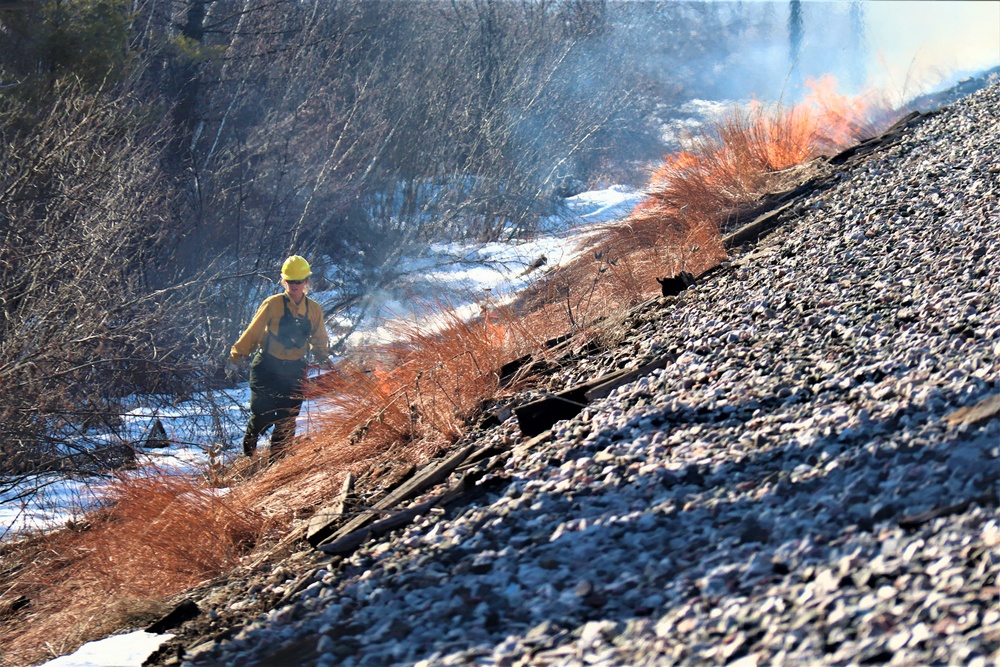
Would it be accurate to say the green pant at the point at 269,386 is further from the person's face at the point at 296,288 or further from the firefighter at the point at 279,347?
the person's face at the point at 296,288

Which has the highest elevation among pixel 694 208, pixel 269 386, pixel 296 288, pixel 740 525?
pixel 296 288

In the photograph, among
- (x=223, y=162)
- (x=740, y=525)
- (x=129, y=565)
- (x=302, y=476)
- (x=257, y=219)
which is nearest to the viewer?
(x=740, y=525)

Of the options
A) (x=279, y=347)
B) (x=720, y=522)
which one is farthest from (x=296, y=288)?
(x=720, y=522)

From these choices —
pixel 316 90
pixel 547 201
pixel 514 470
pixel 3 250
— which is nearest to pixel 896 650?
pixel 514 470

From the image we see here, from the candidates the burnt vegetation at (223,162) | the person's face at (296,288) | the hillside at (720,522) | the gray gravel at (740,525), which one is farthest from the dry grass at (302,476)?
the burnt vegetation at (223,162)

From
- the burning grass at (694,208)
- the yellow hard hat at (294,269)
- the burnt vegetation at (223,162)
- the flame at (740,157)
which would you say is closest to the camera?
the burning grass at (694,208)

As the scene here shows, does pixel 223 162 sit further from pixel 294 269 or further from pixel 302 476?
pixel 302 476

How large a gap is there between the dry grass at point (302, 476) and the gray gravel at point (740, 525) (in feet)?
2.91

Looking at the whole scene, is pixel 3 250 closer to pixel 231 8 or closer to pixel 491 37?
pixel 231 8

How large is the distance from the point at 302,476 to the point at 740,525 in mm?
2883

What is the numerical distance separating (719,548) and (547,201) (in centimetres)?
1957

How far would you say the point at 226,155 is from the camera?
46.9ft

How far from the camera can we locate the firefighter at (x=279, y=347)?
7004 mm

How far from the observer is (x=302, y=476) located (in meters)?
4.95
